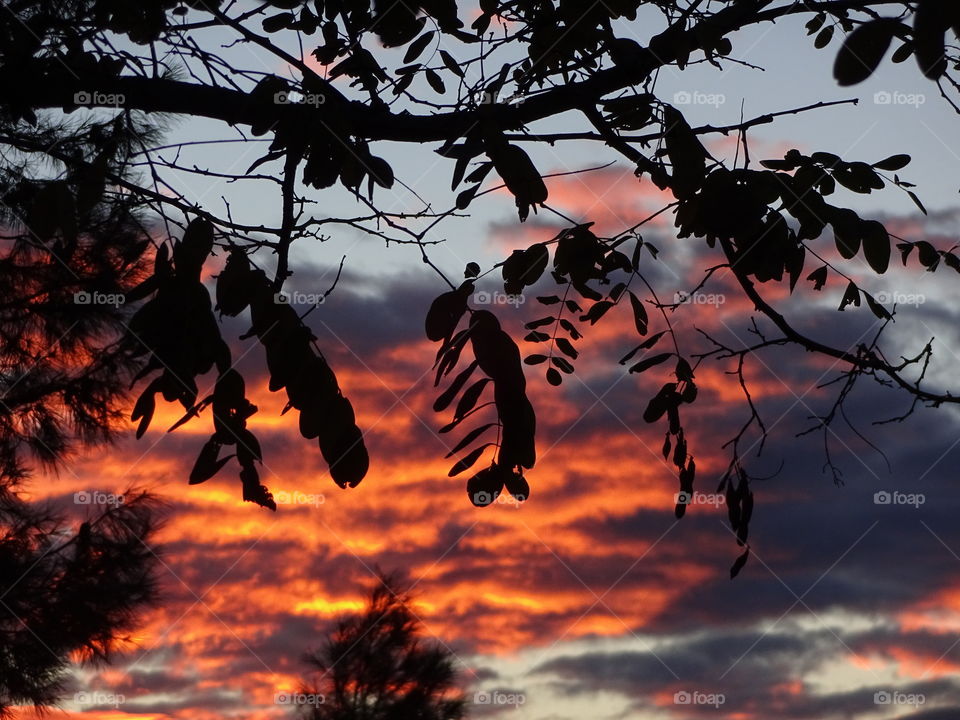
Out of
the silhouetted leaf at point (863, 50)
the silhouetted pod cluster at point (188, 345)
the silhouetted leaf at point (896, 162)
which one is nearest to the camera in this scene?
the silhouetted leaf at point (863, 50)

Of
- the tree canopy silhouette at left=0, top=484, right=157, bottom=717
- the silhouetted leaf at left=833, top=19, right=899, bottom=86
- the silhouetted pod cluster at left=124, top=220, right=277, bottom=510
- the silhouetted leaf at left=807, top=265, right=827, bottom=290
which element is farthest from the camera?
the tree canopy silhouette at left=0, top=484, right=157, bottom=717

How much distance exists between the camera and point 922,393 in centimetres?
276

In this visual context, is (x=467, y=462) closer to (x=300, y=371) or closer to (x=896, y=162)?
(x=300, y=371)

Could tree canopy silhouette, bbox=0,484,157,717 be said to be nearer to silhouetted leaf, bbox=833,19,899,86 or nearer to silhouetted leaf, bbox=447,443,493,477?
silhouetted leaf, bbox=447,443,493,477

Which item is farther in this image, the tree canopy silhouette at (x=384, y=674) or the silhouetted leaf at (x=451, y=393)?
the tree canopy silhouette at (x=384, y=674)

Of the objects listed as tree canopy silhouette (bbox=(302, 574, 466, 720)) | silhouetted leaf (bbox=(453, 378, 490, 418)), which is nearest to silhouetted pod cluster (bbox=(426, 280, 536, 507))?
silhouetted leaf (bbox=(453, 378, 490, 418))

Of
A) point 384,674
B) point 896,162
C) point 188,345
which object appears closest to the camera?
point 188,345

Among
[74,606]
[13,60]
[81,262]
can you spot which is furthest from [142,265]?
[13,60]

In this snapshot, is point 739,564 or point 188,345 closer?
point 188,345

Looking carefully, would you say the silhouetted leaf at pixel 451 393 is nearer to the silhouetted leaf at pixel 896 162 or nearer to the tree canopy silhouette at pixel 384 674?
the silhouetted leaf at pixel 896 162

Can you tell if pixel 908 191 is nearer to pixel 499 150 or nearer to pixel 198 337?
pixel 499 150

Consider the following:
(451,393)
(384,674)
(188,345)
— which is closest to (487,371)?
(451,393)

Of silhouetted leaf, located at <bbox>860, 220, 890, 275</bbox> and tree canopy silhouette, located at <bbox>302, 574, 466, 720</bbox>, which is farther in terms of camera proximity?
tree canopy silhouette, located at <bbox>302, 574, 466, 720</bbox>

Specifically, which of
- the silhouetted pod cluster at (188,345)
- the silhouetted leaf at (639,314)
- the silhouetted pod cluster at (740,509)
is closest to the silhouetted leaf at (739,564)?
the silhouetted pod cluster at (740,509)
